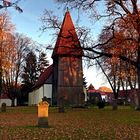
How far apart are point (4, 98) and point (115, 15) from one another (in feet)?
214

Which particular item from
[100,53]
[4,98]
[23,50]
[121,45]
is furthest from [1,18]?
[4,98]

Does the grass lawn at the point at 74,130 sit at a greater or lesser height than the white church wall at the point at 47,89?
lesser

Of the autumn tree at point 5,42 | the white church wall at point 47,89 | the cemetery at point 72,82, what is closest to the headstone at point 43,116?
the cemetery at point 72,82

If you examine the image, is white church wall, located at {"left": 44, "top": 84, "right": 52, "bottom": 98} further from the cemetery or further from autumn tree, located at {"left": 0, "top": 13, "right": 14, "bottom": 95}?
autumn tree, located at {"left": 0, "top": 13, "right": 14, "bottom": 95}

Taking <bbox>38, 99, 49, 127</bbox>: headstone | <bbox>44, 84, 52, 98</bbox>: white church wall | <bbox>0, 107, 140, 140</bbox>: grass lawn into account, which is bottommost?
<bbox>0, 107, 140, 140</bbox>: grass lawn

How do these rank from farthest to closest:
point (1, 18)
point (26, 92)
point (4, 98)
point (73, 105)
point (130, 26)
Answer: point (4, 98) < point (26, 92) < point (73, 105) < point (1, 18) < point (130, 26)

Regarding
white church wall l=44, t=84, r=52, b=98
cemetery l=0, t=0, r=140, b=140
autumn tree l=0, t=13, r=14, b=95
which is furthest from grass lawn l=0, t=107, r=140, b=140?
white church wall l=44, t=84, r=52, b=98

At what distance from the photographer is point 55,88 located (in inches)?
2655

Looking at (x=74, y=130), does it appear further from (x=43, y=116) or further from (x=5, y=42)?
(x=5, y=42)

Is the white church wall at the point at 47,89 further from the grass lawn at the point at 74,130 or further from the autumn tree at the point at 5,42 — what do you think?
the grass lawn at the point at 74,130

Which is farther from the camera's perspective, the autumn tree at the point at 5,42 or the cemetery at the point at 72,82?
the autumn tree at the point at 5,42

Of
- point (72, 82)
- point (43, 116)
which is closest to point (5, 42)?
point (72, 82)

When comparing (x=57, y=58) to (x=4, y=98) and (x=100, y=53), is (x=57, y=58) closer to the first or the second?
(x=100, y=53)

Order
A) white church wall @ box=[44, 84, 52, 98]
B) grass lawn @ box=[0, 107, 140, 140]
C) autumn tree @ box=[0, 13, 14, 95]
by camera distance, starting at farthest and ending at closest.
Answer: white church wall @ box=[44, 84, 52, 98] < autumn tree @ box=[0, 13, 14, 95] < grass lawn @ box=[0, 107, 140, 140]
